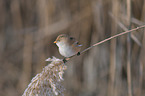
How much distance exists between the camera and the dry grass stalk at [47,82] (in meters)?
0.94

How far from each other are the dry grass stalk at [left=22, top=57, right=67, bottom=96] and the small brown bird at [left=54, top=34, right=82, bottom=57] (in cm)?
7

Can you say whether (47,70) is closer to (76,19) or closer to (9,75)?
(76,19)

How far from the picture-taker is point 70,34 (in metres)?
2.43

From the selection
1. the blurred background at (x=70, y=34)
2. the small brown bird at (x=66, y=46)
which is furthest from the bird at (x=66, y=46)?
the blurred background at (x=70, y=34)

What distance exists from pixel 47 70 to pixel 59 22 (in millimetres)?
1529

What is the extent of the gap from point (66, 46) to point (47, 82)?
22cm

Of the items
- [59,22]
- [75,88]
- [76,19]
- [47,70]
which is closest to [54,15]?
[59,22]

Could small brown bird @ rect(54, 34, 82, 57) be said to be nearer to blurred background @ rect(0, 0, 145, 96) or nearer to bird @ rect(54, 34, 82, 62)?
bird @ rect(54, 34, 82, 62)

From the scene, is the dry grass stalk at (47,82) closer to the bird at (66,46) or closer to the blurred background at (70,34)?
the bird at (66,46)

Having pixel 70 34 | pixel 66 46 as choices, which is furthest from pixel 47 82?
pixel 70 34

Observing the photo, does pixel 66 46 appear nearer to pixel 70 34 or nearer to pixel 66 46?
pixel 66 46

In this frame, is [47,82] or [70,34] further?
[70,34]

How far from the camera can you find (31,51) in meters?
2.52

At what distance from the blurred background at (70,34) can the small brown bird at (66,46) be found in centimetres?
110
